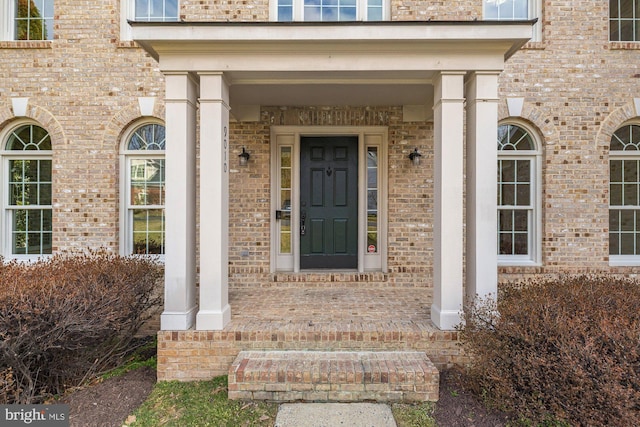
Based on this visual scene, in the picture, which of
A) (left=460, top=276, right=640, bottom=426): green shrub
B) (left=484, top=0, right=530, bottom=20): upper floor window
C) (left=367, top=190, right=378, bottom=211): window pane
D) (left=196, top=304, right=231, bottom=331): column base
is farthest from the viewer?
(left=367, top=190, right=378, bottom=211): window pane

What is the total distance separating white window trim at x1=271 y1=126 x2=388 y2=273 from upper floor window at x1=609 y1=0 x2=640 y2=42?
374cm

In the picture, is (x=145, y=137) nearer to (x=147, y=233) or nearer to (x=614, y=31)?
(x=147, y=233)

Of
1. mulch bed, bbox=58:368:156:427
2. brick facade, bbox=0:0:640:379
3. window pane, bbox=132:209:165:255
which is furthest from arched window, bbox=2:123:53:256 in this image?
mulch bed, bbox=58:368:156:427

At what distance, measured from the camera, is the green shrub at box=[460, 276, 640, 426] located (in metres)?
2.36

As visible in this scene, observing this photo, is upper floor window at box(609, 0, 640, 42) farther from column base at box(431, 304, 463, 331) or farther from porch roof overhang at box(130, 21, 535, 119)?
column base at box(431, 304, 463, 331)

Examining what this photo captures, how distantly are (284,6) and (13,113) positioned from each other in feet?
14.0

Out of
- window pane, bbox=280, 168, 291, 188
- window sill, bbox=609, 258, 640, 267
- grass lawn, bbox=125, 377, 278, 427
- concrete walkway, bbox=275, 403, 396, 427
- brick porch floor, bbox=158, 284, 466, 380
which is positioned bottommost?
grass lawn, bbox=125, 377, 278, 427

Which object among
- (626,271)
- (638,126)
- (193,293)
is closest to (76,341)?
(193,293)

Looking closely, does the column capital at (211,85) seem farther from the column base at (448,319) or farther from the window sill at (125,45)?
the column base at (448,319)

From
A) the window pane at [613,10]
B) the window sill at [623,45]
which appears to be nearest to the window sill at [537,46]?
the window sill at [623,45]

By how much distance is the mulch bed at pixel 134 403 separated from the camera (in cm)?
281

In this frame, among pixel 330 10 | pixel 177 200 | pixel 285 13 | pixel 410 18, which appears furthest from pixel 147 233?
pixel 410 18

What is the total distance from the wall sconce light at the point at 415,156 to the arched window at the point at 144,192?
3722mm

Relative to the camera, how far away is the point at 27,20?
5410 millimetres
